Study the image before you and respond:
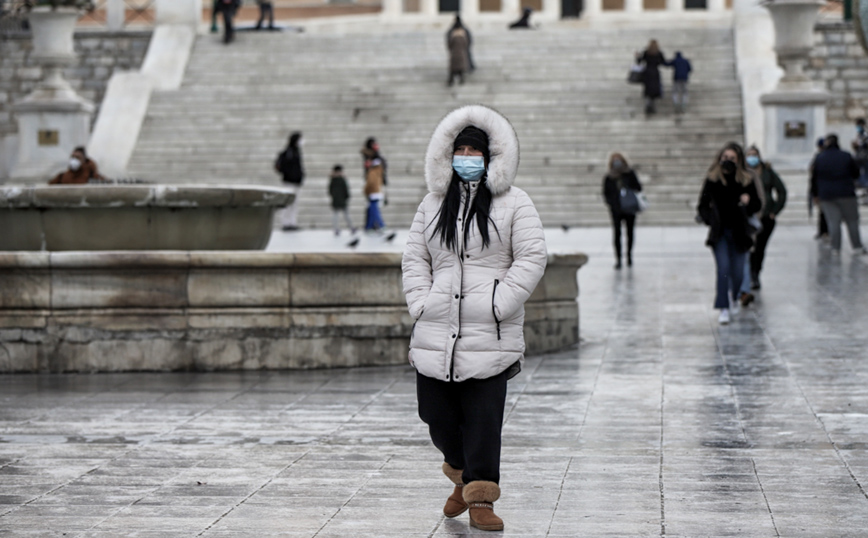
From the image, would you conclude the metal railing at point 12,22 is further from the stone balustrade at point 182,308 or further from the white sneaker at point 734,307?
the stone balustrade at point 182,308

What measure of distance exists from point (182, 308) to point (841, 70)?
25.0 meters

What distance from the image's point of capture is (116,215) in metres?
10.9

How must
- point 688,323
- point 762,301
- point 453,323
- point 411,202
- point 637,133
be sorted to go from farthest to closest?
1. point 637,133
2. point 411,202
3. point 762,301
4. point 688,323
5. point 453,323

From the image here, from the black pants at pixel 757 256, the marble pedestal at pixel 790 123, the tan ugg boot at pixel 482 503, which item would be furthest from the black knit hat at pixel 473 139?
the marble pedestal at pixel 790 123

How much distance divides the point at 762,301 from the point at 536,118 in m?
15.1

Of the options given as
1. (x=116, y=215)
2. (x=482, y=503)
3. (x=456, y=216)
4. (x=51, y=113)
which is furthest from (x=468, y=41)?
(x=482, y=503)

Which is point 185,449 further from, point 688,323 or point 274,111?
point 274,111

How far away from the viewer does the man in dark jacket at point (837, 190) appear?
60.0 ft

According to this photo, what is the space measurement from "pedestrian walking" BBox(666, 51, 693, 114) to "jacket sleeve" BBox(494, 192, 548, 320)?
22660 millimetres

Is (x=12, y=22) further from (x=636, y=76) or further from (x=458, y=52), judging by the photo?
(x=636, y=76)

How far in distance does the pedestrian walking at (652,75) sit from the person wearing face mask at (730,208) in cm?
1539

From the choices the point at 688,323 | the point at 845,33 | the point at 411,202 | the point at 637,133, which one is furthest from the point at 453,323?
the point at 845,33

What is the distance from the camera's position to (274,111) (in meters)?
29.1

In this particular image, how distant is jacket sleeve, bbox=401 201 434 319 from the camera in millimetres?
5410
